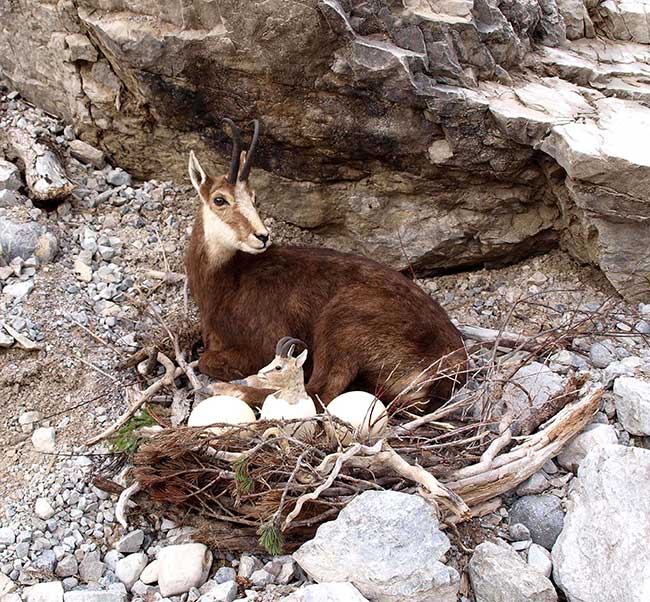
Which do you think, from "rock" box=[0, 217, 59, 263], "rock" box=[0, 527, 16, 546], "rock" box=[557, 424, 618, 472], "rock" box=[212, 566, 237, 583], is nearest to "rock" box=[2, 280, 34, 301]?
"rock" box=[0, 217, 59, 263]

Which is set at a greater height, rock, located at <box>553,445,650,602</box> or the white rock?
rock, located at <box>553,445,650,602</box>

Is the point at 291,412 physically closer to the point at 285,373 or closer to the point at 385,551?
the point at 285,373

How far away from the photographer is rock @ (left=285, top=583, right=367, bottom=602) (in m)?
3.29

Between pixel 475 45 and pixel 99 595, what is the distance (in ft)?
12.8

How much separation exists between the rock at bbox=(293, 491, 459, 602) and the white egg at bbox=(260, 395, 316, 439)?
586 mm

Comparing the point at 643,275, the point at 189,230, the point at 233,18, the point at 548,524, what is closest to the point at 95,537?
the point at 548,524

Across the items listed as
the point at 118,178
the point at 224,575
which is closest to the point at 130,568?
the point at 224,575

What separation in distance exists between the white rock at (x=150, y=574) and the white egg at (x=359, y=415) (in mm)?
1004

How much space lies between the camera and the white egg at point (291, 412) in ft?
13.4

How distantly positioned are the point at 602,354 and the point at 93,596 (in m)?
3.10

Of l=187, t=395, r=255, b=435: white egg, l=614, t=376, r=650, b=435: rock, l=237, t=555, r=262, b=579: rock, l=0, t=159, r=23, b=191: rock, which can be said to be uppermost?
l=0, t=159, r=23, b=191: rock

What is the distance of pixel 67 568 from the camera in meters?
3.87

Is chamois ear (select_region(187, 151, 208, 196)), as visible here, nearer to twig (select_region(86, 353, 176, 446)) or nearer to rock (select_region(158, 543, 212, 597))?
twig (select_region(86, 353, 176, 446))

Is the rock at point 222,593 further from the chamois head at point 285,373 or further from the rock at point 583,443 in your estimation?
the rock at point 583,443
